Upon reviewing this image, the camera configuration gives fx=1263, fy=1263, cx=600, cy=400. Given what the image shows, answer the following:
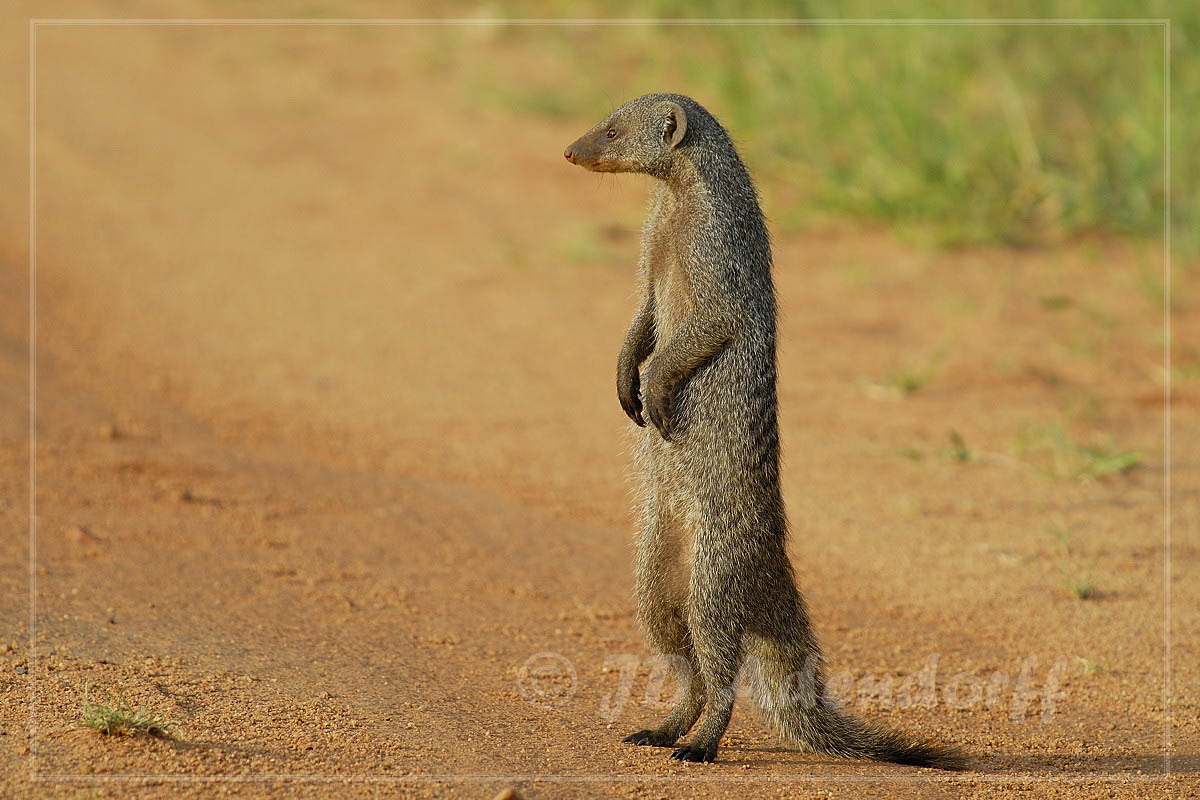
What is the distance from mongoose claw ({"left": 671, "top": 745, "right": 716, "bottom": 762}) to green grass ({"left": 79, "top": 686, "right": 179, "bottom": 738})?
1.35 m

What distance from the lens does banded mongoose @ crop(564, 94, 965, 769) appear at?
12.0 feet

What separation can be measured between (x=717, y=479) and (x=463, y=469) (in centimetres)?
252

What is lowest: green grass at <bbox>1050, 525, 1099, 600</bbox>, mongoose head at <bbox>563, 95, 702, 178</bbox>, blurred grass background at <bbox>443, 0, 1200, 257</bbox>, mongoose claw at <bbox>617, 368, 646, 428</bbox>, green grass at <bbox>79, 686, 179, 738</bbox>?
green grass at <bbox>79, 686, 179, 738</bbox>

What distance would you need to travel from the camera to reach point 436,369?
7102 mm

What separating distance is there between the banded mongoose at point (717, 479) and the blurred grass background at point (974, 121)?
4.56m

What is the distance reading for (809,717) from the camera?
3713 mm

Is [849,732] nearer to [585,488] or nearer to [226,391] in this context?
[585,488]

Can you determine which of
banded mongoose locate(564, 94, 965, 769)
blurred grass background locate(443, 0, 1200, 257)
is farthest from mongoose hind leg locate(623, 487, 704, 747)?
blurred grass background locate(443, 0, 1200, 257)

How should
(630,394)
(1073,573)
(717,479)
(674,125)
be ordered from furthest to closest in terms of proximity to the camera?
(1073,573)
(630,394)
(674,125)
(717,479)

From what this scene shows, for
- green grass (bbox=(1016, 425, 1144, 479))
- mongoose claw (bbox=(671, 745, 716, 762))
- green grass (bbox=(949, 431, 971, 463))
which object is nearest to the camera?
mongoose claw (bbox=(671, 745, 716, 762))

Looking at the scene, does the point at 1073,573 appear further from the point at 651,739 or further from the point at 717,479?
the point at 651,739

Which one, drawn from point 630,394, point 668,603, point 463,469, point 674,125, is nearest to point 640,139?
point 674,125

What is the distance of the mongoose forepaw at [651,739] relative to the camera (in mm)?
3607

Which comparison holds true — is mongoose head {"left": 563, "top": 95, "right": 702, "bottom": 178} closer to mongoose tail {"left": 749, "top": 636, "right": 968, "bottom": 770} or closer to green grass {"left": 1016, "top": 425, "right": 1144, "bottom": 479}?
mongoose tail {"left": 749, "top": 636, "right": 968, "bottom": 770}
